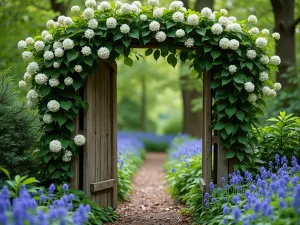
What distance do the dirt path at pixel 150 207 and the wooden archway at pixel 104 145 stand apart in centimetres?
48

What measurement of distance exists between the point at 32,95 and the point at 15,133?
2.09 feet

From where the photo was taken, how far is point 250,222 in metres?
4.20

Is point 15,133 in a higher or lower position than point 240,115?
lower

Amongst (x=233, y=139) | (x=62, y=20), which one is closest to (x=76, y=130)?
(x=62, y=20)

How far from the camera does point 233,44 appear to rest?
6.08 meters

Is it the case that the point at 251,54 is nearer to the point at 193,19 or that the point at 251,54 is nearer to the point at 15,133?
the point at 193,19

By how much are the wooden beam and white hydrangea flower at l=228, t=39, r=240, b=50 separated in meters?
2.80

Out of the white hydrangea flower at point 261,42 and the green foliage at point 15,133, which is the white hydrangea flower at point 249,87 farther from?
the green foliage at point 15,133

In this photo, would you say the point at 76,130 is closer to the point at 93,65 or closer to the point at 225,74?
the point at 93,65

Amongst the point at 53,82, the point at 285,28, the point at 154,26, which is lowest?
the point at 53,82

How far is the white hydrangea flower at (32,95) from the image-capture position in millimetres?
6287

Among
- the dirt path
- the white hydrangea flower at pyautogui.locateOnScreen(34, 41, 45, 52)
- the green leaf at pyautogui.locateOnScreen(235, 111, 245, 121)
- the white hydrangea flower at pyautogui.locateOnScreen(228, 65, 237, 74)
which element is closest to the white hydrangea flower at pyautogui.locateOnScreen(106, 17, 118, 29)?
the white hydrangea flower at pyautogui.locateOnScreen(34, 41, 45, 52)

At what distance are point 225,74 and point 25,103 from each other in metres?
2.89

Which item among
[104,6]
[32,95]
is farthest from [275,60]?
[32,95]
